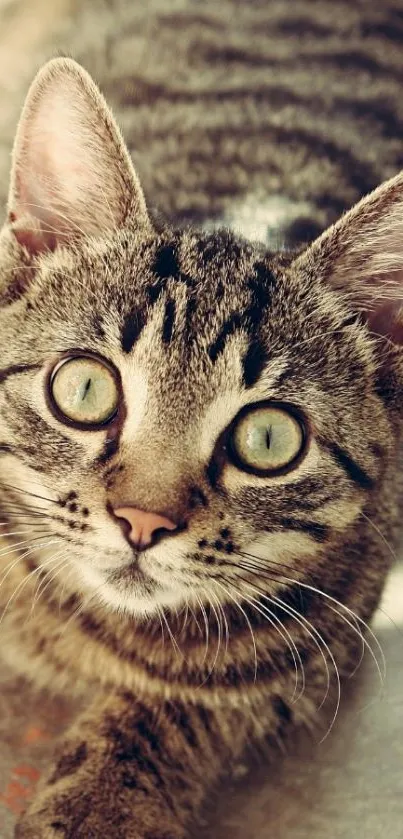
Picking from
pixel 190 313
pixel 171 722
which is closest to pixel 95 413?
pixel 190 313

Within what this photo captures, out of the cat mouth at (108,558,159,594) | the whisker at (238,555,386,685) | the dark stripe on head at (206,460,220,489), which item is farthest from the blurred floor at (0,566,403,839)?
the dark stripe on head at (206,460,220,489)

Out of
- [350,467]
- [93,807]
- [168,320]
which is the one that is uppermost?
[168,320]

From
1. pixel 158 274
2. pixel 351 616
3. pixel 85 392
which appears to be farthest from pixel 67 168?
pixel 351 616

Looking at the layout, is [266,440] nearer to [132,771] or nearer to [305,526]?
[305,526]

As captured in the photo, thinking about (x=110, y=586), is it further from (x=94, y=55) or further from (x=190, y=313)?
(x=94, y=55)

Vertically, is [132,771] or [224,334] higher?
[224,334]

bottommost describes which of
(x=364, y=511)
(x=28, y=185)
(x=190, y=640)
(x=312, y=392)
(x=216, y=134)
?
(x=190, y=640)
